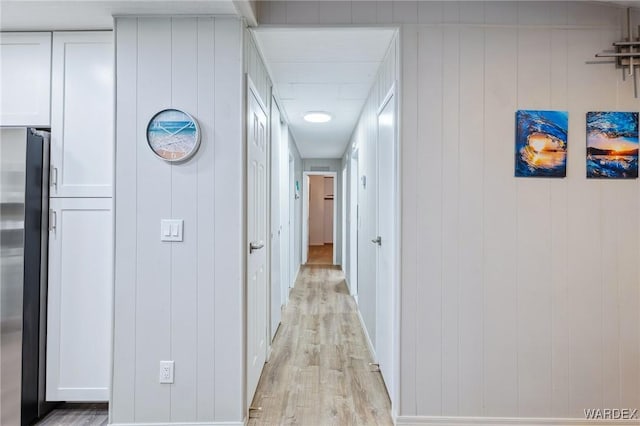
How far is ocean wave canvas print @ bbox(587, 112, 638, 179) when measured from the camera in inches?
77.9

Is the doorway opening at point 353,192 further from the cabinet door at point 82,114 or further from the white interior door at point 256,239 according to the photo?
the cabinet door at point 82,114

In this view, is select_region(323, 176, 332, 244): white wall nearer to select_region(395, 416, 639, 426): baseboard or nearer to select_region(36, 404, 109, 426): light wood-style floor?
select_region(36, 404, 109, 426): light wood-style floor

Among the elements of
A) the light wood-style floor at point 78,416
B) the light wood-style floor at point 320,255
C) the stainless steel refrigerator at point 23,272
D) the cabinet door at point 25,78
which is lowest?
the light wood-style floor at point 78,416

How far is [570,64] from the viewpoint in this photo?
200cm

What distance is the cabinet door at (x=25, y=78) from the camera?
208cm

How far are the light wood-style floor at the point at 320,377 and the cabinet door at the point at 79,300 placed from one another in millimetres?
994

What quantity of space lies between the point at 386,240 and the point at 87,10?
7.08ft

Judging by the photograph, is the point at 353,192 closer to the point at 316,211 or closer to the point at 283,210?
the point at 283,210

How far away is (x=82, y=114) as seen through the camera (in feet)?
6.90

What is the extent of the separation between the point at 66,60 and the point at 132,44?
1.66 feet

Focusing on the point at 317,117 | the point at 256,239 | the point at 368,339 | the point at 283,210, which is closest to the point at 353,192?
the point at 283,210

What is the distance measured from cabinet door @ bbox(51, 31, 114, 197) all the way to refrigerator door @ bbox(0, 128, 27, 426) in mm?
183

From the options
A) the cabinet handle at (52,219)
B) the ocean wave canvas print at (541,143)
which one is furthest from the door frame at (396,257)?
the cabinet handle at (52,219)

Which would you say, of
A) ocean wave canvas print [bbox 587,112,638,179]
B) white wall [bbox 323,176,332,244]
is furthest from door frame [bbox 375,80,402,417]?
white wall [bbox 323,176,332,244]
